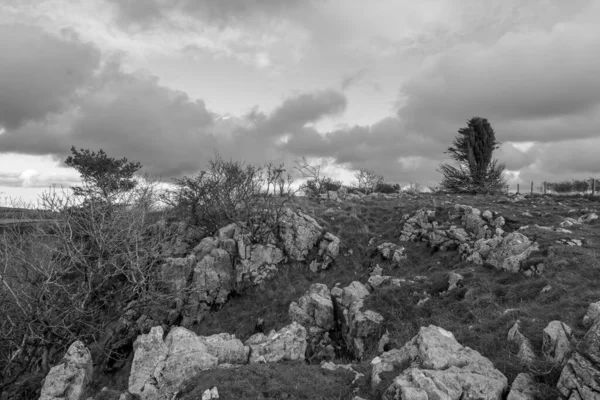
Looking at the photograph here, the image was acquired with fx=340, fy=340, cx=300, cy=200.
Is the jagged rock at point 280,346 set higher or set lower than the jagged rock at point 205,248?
lower

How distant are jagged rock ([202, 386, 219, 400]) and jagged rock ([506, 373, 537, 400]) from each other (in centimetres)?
731

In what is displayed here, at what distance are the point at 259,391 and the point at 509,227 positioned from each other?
1989 centimetres

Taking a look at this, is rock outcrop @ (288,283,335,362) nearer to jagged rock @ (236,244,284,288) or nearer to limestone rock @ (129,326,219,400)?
limestone rock @ (129,326,219,400)

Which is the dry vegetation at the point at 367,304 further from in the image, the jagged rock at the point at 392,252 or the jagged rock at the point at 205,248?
the jagged rock at the point at 205,248

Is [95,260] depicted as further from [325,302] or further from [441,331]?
[441,331]

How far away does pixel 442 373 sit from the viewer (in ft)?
28.0

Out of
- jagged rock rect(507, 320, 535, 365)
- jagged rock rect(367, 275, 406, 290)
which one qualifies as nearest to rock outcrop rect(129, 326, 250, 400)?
jagged rock rect(367, 275, 406, 290)

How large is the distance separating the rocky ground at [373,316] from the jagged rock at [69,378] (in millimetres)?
39

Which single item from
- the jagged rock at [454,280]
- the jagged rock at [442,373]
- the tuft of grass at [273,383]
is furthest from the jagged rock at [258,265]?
the jagged rock at [442,373]

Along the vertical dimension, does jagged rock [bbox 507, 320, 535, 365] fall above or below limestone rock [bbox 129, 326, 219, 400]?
above

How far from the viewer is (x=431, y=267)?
1984 centimetres

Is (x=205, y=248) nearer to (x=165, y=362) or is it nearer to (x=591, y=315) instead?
(x=165, y=362)

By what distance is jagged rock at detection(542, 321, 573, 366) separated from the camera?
8523 millimetres

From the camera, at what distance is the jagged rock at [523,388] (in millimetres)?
7783
